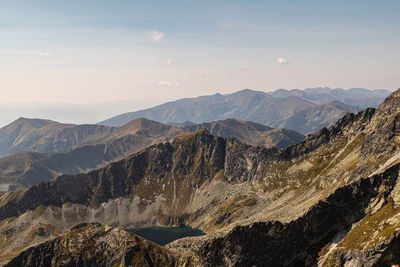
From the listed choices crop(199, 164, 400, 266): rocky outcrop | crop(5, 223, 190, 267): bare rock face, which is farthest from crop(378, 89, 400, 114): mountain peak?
crop(5, 223, 190, 267): bare rock face

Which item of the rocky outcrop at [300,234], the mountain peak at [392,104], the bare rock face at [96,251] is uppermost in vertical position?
the mountain peak at [392,104]

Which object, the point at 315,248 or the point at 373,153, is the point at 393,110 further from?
the point at 315,248

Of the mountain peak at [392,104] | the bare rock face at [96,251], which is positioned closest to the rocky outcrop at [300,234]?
the bare rock face at [96,251]

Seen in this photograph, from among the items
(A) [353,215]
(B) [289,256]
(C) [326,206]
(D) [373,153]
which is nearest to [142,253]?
(B) [289,256]

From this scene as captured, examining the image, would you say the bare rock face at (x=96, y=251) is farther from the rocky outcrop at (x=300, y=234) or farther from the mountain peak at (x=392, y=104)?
the mountain peak at (x=392, y=104)

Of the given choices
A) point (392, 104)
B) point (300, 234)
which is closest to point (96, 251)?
point (300, 234)

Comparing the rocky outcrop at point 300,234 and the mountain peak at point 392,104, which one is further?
the mountain peak at point 392,104

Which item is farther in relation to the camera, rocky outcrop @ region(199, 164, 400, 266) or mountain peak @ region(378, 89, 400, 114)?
mountain peak @ region(378, 89, 400, 114)

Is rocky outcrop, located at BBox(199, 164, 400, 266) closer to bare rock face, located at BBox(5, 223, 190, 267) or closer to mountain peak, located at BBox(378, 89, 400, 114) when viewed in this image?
bare rock face, located at BBox(5, 223, 190, 267)
